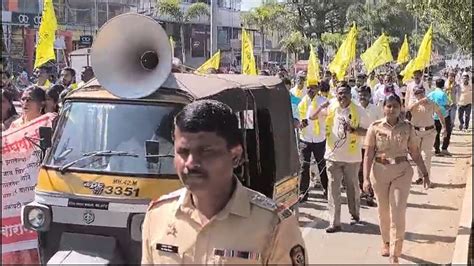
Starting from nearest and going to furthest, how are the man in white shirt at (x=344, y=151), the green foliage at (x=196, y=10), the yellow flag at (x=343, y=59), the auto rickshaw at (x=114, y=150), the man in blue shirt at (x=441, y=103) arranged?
the auto rickshaw at (x=114, y=150) → the man in white shirt at (x=344, y=151) → the man in blue shirt at (x=441, y=103) → the yellow flag at (x=343, y=59) → the green foliage at (x=196, y=10)

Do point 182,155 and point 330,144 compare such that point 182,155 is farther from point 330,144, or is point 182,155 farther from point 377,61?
point 377,61

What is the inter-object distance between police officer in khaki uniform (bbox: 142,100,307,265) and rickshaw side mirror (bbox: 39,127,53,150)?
9.53 feet

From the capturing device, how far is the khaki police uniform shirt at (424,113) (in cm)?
1128

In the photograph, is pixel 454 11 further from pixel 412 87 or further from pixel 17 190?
pixel 17 190

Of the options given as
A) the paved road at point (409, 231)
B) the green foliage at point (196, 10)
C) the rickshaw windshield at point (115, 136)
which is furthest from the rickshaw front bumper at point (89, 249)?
the green foliage at point (196, 10)

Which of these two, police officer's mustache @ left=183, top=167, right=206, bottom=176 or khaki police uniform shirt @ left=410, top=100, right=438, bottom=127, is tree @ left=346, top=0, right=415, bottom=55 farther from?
police officer's mustache @ left=183, top=167, right=206, bottom=176

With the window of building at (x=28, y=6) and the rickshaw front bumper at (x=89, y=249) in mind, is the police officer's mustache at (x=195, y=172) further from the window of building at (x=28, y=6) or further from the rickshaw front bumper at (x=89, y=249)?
the window of building at (x=28, y=6)

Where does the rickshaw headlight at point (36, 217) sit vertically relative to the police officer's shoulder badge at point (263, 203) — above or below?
below

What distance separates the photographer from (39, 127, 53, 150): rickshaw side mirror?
5098 millimetres

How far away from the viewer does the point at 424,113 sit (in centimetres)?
1130

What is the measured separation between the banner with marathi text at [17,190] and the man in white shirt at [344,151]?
11.9 ft

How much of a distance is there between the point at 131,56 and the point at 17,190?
4.27 feet

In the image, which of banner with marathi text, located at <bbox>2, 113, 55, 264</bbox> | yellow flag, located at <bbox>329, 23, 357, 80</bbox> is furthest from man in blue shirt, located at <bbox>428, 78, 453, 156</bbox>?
banner with marathi text, located at <bbox>2, 113, 55, 264</bbox>

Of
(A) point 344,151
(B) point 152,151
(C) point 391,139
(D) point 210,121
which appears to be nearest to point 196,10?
(A) point 344,151
